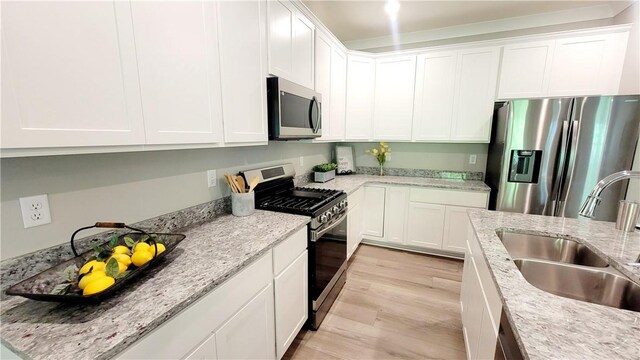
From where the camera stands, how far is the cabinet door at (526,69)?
254 centimetres

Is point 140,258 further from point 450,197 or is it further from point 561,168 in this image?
point 561,168

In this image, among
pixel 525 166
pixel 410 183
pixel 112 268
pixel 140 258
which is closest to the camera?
pixel 112 268

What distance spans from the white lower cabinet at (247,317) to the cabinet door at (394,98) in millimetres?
2147

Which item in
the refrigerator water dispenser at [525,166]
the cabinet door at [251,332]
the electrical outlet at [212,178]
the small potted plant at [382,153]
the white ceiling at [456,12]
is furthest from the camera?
the small potted plant at [382,153]

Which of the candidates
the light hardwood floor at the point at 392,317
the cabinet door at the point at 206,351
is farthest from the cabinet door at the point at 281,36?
the light hardwood floor at the point at 392,317

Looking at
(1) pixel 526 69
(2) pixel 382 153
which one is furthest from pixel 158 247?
(1) pixel 526 69

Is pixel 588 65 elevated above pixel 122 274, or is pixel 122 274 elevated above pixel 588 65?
pixel 588 65

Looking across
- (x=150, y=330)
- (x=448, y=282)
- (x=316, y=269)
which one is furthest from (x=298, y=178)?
(x=150, y=330)

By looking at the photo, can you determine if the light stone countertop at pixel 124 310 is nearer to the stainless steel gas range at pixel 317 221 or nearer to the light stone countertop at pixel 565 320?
the stainless steel gas range at pixel 317 221

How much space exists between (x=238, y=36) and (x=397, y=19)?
224 centimetres

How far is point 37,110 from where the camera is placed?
2.39ft

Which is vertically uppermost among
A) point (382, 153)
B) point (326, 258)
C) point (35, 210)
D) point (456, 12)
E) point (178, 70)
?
point (456, 12)

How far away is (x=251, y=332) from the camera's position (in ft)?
4.10

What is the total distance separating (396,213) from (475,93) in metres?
1.65
